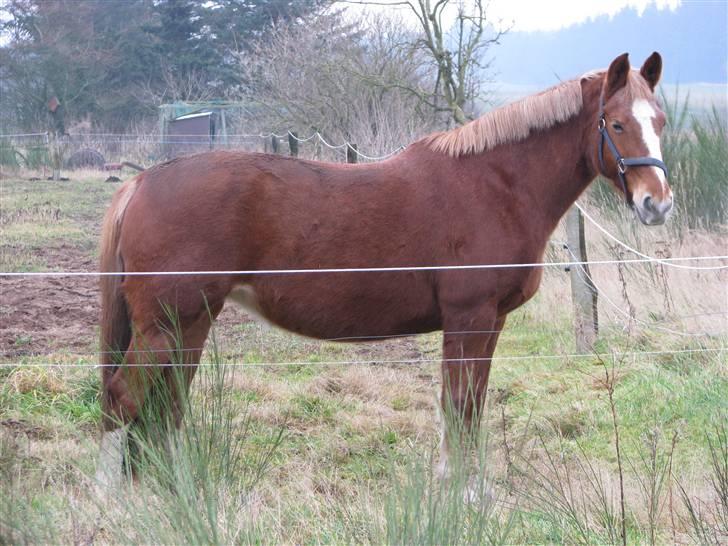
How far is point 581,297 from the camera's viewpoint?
245 inches

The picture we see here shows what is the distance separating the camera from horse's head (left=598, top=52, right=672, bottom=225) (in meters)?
3.77

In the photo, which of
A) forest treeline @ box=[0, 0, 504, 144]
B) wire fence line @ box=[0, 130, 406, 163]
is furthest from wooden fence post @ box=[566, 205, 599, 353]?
forest treeline @ box=[0, 0, 504, 144]

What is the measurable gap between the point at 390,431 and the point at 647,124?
6.90ft

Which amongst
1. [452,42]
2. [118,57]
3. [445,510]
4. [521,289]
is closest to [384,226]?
[521,289]

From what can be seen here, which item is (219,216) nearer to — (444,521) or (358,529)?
(358,529)

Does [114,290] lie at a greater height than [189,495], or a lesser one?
greater

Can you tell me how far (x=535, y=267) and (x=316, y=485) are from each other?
152cm

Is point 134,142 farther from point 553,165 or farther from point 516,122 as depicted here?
point 553,165

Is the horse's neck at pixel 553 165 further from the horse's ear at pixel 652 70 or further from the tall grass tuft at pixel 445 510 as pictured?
the tall grass tuft at pixel 445 510

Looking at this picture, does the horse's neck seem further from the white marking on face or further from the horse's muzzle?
the horse's muzzle

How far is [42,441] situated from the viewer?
164 inches

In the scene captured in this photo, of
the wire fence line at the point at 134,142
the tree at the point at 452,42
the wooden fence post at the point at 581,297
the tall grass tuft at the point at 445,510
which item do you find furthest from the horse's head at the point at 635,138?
the wire fence line at the point at 134,142

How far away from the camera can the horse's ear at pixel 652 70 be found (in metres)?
4.00

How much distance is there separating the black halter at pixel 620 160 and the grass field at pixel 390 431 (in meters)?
0.91
